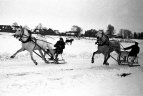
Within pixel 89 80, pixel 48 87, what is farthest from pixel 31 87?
pixel 89 80

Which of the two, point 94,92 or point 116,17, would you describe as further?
point 116,17

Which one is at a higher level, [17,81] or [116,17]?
[116,17]

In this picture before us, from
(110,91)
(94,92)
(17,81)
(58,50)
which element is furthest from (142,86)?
(58,50)

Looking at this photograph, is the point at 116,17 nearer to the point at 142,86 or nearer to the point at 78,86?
the point at 142,86

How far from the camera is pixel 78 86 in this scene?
6.96 meters

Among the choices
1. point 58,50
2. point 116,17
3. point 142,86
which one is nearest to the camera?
point 142,86

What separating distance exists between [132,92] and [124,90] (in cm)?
27

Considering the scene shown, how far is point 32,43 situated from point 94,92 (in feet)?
21.6

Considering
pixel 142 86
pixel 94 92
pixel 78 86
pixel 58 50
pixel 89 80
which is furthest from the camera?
pixel 58 50

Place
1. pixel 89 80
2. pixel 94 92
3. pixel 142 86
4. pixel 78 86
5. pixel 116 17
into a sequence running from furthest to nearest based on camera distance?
1. pixel 116 17
2. pixel 89 80
3. pixel 142 86
4. pixel 78 86
5. pixel 94 92

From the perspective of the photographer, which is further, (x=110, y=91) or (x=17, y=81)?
(x=17, y=81)

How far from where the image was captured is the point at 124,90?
22.2ft

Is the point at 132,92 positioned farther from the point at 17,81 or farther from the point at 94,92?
the point at 17,81

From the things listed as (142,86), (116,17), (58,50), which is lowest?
(142,86)
